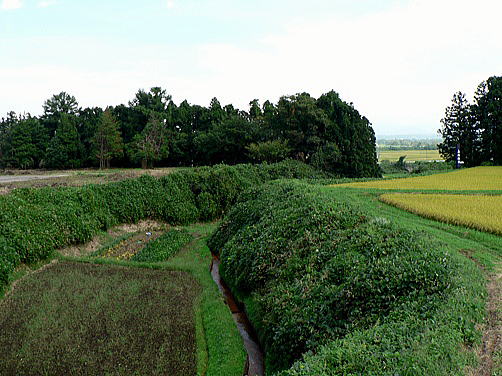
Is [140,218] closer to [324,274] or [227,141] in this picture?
[324,274]

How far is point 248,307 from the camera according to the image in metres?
8.42

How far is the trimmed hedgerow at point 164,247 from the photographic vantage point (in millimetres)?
12138

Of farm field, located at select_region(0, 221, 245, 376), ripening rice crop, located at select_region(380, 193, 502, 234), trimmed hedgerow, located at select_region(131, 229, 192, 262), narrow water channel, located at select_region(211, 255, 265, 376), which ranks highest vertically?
ripening rice crop, located at select_region(380, 193, 502, 234)

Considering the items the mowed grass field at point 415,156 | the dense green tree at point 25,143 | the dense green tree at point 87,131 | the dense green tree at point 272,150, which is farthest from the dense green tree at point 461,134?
the dense green tree at point 25,143

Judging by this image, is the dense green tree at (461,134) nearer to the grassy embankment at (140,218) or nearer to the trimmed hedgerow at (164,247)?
the grassy embankment at (140,218)

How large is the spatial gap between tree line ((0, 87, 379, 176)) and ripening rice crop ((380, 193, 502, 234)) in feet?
49.2

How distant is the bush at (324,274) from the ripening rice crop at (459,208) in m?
2.83

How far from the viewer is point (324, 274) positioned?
6.79m

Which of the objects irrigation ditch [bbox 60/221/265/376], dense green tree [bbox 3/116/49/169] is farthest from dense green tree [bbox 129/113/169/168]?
irrigation ditch [bbox 60/221/265/376]

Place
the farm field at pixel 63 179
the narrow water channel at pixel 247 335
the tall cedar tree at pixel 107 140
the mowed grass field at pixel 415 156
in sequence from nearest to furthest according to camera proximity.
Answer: the narrow water channel at pixel 247 335
the farm field at pixel 63 179
the tall cedar tree at pixel 107 140
the mowed grass field at pixel 415 156

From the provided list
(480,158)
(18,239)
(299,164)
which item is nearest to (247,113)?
(299,164)

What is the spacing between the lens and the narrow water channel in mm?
6617

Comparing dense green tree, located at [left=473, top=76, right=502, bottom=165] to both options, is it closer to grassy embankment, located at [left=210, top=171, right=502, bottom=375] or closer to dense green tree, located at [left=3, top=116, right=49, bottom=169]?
grassy embankment, located at [left=210, top=171, right=502, bottom=375]

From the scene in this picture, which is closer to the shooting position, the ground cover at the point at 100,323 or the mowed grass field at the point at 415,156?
the ground cover at the point at 100,323
